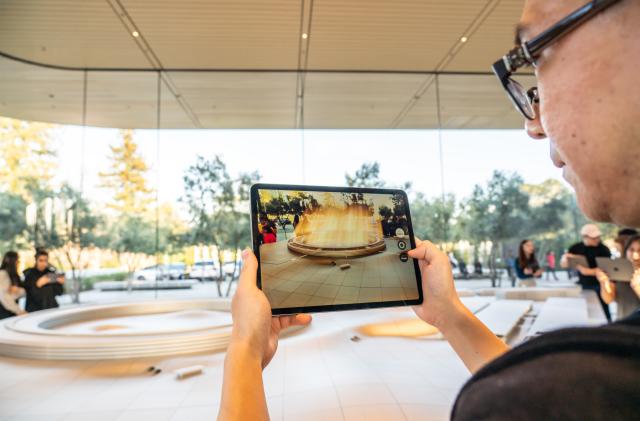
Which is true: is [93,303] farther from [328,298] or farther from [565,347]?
[565,347]

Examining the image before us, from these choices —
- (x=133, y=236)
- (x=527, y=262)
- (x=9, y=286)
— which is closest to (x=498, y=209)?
(x=527, y=262)

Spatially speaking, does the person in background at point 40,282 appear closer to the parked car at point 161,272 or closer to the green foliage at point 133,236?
the green foliage at point 133,236

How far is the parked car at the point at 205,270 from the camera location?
9547 millimetres

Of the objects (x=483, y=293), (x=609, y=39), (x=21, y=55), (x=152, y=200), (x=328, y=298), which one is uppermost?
(x=21, y=55)

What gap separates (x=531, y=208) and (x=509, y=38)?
15.9ft

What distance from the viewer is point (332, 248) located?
1309 mm

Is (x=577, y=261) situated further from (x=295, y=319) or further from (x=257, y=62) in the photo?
(x=257, y=62)

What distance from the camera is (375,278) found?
4.19 feet

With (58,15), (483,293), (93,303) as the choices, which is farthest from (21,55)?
(483,293)

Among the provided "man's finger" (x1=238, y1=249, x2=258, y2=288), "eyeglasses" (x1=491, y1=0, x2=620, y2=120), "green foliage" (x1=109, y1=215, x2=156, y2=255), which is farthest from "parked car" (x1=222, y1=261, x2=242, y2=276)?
"eyeglasses" (x1=491, y1=0, x2=620, y2=120)

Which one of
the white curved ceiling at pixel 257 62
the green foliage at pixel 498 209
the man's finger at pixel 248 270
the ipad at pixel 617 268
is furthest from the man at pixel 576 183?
the green foliage at pixel 498 209

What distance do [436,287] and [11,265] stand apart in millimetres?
7163

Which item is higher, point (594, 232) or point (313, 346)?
point (594, 232)

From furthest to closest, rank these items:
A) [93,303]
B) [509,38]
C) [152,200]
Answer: [152,200] → [93,303] → [509,38]
